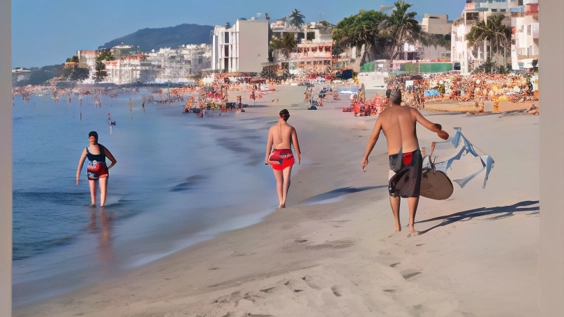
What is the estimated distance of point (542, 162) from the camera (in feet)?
11.3

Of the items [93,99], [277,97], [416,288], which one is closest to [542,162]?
[416,288]

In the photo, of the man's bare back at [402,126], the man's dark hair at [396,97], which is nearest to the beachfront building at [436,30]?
the man's dark hair at [396,97]

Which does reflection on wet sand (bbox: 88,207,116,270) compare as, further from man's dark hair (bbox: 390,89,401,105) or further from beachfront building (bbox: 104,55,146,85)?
man's dark hair (bbox: 390,89,401,105)

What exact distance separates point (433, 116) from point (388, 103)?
0.41 meters

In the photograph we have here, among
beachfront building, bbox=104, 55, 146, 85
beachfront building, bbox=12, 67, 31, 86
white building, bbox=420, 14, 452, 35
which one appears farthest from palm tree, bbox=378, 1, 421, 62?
beachfront building, bbox=12, 67, 31, 86

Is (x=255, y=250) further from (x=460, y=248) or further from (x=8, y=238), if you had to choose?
(x=8, y=238)

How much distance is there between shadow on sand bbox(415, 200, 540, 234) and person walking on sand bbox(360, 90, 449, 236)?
7.9 inches

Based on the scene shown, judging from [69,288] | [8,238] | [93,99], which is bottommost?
[69,288]

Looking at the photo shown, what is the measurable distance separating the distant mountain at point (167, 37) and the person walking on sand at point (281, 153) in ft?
3.35

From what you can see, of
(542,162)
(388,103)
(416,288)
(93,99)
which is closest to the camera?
(542,162)

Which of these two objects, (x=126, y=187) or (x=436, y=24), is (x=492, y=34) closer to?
(x=436, y=24)

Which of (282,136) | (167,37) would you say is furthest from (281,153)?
(167,37)

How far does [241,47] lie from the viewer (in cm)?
596

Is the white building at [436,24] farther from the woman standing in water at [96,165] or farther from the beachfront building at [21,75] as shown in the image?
the beachfront building at [21,75]
